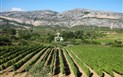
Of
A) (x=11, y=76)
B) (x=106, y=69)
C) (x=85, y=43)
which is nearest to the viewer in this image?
(x=11, y=76)

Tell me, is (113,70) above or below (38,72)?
below

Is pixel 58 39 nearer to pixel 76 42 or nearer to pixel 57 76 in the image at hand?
pixel 76 42

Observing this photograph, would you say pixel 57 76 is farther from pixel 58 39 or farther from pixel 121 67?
pixel 58 39

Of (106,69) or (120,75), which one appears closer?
(120,75)

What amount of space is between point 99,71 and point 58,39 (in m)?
103

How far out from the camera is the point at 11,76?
35.2 m

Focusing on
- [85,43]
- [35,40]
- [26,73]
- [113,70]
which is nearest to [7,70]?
[26,73]

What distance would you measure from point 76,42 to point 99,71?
91810 millimetres

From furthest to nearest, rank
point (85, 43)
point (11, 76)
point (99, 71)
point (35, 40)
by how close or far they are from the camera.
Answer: point (35, 40)
point (85, 43)
point (99, 71)
point (11, 76)

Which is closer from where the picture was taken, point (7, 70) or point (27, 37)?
point (7, 70)

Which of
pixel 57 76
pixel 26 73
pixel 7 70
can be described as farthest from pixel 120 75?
pixel 7 70

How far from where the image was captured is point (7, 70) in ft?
129

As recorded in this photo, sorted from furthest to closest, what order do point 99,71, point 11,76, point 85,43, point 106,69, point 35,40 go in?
point 35,40 → point 85,43 → point 106,69 → point 99,71 → point 11,76

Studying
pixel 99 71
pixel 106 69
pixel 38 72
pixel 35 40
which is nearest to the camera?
pixel 38 72
